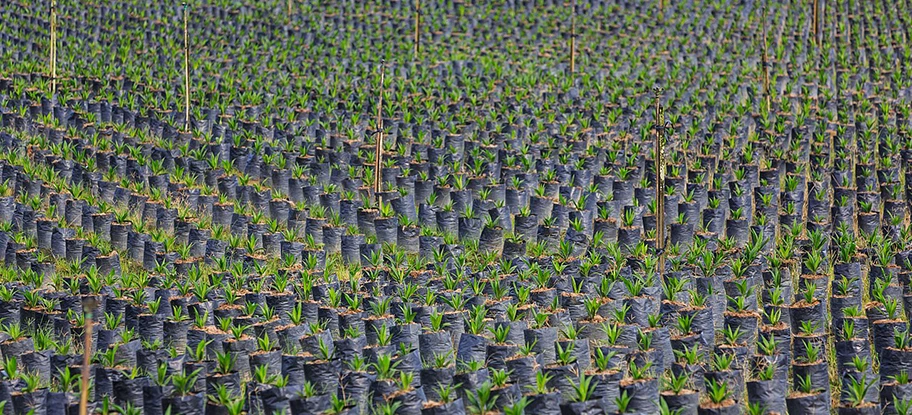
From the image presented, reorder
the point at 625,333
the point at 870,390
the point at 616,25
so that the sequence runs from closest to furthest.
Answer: the point at 870,390, the point at 625,333, the point at 616,25

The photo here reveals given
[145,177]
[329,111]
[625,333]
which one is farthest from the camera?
[329,111]

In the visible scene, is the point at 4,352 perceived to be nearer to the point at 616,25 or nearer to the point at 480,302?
the point at 480,302

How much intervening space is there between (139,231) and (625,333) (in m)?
6.51

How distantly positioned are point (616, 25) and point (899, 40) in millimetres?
6014

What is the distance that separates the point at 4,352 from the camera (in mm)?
13008

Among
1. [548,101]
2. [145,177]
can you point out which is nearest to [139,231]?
[145,177]

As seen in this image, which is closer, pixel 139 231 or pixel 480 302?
pixel 480 302

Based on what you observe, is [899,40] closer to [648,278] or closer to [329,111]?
[329,111]

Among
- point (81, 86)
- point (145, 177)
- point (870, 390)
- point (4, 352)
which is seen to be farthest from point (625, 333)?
point (81, 86)

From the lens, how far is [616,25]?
30969 millimetres

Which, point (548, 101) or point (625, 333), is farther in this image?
point (548, 101)

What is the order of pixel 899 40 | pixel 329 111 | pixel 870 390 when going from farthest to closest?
1. pixel 899 40
2. pixel 329 111
3. pixel 870 390

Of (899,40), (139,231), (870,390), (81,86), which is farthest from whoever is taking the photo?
(899,40)

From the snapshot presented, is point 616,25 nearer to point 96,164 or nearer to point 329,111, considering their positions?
point 329,111
